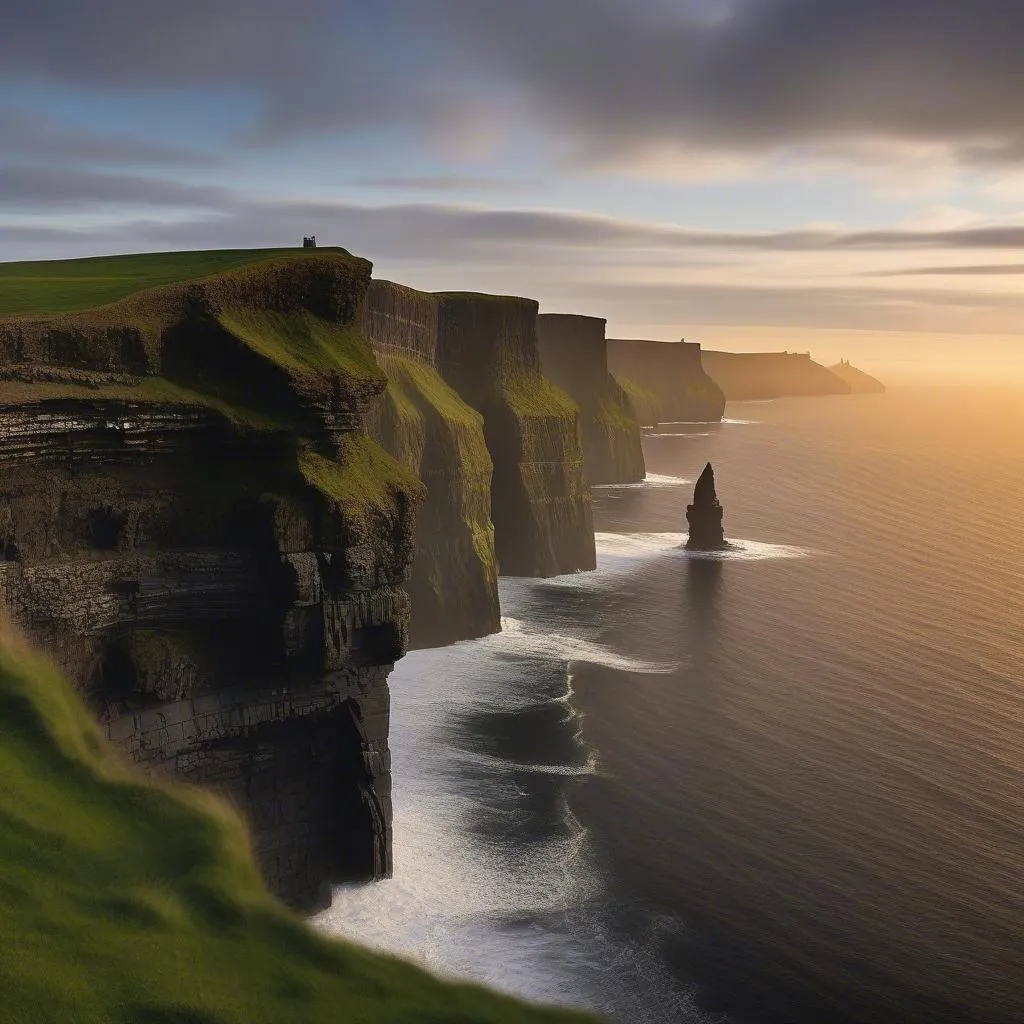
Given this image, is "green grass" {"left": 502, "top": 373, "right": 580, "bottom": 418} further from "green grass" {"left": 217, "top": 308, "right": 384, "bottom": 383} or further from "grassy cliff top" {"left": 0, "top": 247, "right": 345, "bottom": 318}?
"green grass" {"left": 217, "top": 308, "right": 384, "bottom": 383}

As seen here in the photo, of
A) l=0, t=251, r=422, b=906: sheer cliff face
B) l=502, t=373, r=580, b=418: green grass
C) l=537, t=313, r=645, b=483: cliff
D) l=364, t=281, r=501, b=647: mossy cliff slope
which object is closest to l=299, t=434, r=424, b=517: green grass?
l=0, t=251, r=422, b=906: sheer cliff face

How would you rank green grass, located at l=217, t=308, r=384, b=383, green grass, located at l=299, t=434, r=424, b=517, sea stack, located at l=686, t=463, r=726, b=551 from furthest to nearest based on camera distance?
sea stack, located at l=686, t=463, r=726, b=551
green grass, located at l=217, t=308, r=384, b=383
green grass, located at l=299, t=434, r=424, b=517

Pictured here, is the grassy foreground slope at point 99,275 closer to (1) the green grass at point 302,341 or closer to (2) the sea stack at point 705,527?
(1) the green grass at point 302,341

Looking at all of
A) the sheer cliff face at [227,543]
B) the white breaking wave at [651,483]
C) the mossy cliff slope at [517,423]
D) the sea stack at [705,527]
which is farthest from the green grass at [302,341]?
the white breaking wave at [651,483]

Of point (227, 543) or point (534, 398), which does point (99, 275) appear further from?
point (534, 398)

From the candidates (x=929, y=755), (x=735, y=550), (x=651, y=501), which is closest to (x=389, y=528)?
(x=929, y=755)

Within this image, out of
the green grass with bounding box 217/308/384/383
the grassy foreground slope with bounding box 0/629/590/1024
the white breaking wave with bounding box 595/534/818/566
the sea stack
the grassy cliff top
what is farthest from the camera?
the sea stack
